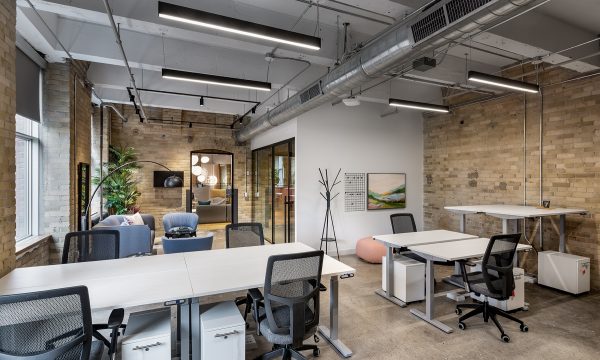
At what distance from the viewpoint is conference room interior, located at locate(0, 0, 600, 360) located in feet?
7.64

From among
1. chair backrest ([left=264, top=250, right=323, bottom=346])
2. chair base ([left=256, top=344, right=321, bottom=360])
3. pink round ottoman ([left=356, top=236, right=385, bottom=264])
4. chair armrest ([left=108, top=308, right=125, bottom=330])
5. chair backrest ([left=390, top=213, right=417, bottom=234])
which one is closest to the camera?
chair armrest ([left=108, top=308, right=125, bottom=330])

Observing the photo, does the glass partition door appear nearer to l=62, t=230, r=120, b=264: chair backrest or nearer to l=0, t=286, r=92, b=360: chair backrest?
l=62, t=230, r=120, b=264: chair backrest

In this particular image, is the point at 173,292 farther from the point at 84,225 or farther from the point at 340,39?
the point at 340,39

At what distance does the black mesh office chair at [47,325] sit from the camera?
1.58 m

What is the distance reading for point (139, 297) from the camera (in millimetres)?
2066

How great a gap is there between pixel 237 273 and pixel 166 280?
1.84ft

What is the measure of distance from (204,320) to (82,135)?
4.21 m

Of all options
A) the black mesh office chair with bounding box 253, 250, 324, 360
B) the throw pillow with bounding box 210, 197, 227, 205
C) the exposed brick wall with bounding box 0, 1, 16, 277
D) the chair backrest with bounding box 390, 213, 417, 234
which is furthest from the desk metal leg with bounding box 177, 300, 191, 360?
the throw pillow with bounding box 210, 197, 227, 205

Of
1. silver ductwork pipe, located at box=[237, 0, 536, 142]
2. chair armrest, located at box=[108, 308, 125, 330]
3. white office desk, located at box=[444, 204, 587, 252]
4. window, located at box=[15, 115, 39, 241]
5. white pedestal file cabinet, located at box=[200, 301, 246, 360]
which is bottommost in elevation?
white pedestal file cabinet, located at box=[200, 301, 246, 360]

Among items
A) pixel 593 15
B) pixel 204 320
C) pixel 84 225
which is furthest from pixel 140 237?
pixel 593 15

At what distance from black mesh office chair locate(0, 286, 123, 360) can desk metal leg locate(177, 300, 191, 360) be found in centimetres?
66

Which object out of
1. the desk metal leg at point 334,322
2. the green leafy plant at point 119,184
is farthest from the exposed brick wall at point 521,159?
the green leafy plant at point 119,184

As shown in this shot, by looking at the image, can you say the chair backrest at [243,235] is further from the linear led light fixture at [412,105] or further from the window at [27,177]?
the linear led light fixture at [412,105]

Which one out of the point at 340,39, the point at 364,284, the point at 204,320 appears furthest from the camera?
the point at 364,284
